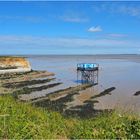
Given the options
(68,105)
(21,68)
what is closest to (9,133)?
(68,105)

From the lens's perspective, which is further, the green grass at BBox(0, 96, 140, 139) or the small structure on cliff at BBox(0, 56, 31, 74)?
the small structure on cliff at BBox(0, 56, 31, 74)

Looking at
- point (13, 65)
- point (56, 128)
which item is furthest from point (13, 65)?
point (56, 128)

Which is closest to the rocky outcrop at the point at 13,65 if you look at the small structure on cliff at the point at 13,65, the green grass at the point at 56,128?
the small structure on cliff at the point at 13,65

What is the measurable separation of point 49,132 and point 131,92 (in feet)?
83.8

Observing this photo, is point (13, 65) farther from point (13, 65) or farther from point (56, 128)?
point (56, 128)

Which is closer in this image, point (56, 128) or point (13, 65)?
point (56, 128)

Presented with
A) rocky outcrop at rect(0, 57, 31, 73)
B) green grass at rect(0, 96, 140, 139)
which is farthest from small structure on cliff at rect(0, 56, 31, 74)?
green grass at rect(0, 96, 140, 139)

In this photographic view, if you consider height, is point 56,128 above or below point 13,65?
above

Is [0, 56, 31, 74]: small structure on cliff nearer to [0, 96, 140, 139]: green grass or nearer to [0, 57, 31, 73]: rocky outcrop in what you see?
[0, 57, 31, 73]: rocky outcrop

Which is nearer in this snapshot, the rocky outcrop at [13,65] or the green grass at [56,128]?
the green grass at [56,128]

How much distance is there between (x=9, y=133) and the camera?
23.8 feet

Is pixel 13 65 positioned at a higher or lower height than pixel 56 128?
lower

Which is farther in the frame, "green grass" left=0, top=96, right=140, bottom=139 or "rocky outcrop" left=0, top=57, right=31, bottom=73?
"rocky outcrop" left=0, top=57, right=31, bottom=73

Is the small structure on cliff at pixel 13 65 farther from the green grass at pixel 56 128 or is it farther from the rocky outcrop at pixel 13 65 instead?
the green grass at pixel 56 128
